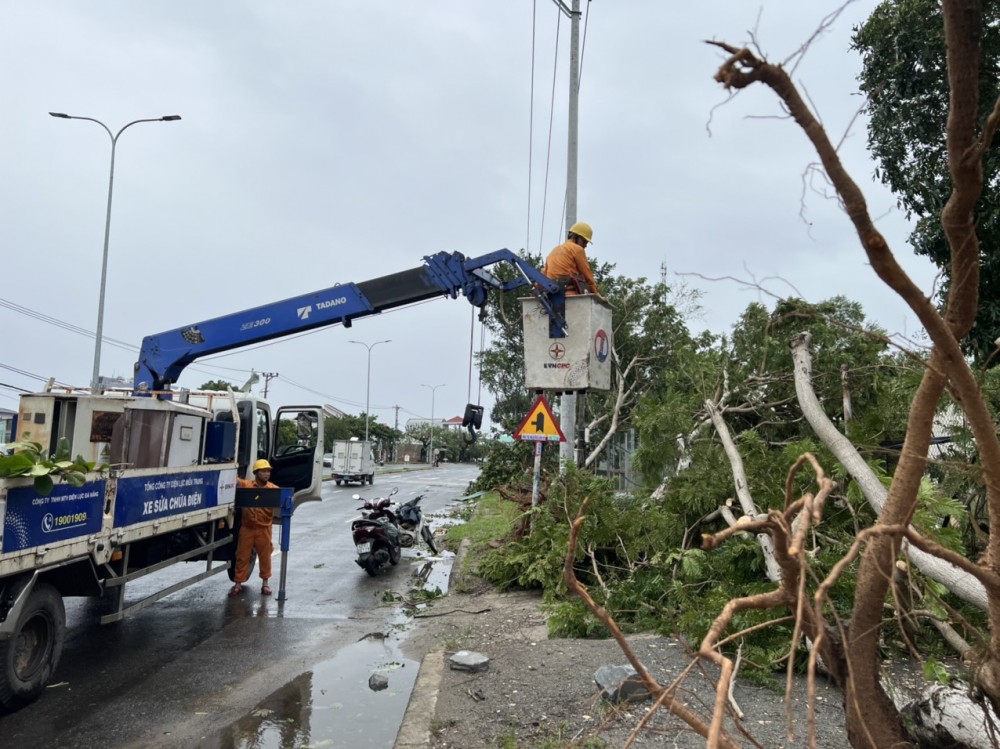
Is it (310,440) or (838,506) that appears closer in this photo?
(838,506)

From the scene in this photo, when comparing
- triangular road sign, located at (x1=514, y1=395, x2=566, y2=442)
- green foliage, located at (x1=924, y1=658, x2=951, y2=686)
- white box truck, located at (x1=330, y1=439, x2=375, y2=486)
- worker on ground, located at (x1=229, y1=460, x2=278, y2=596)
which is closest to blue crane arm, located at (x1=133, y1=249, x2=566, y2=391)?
triangular road sign, located at (x1=514, y1=395, x2=566, y2=442)

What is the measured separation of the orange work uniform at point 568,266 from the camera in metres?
8.50

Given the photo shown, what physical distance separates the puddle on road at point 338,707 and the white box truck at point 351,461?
94.5 ft

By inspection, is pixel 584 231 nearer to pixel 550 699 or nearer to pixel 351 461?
pixel 550 699

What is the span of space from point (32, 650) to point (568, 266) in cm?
603

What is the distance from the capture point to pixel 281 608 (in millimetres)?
8891

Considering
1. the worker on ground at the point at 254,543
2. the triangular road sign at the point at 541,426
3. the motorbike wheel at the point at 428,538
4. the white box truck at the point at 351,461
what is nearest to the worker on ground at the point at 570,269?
the triangular road sign at the point at 541,426

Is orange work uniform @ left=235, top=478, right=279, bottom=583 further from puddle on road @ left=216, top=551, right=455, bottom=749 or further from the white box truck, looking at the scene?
the white box truck

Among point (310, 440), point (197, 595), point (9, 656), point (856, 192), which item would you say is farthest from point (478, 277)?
point (856, 192)

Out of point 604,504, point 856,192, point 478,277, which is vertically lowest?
point 604,504

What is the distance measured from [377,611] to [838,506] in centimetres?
523

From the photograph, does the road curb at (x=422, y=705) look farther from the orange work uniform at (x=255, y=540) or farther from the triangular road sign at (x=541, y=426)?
the orange work uniform at (x=255, y=540)

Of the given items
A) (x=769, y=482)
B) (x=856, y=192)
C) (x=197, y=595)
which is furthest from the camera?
(x=197, y=595)

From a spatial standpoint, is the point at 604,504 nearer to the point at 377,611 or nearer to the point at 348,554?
the point at 377,611
